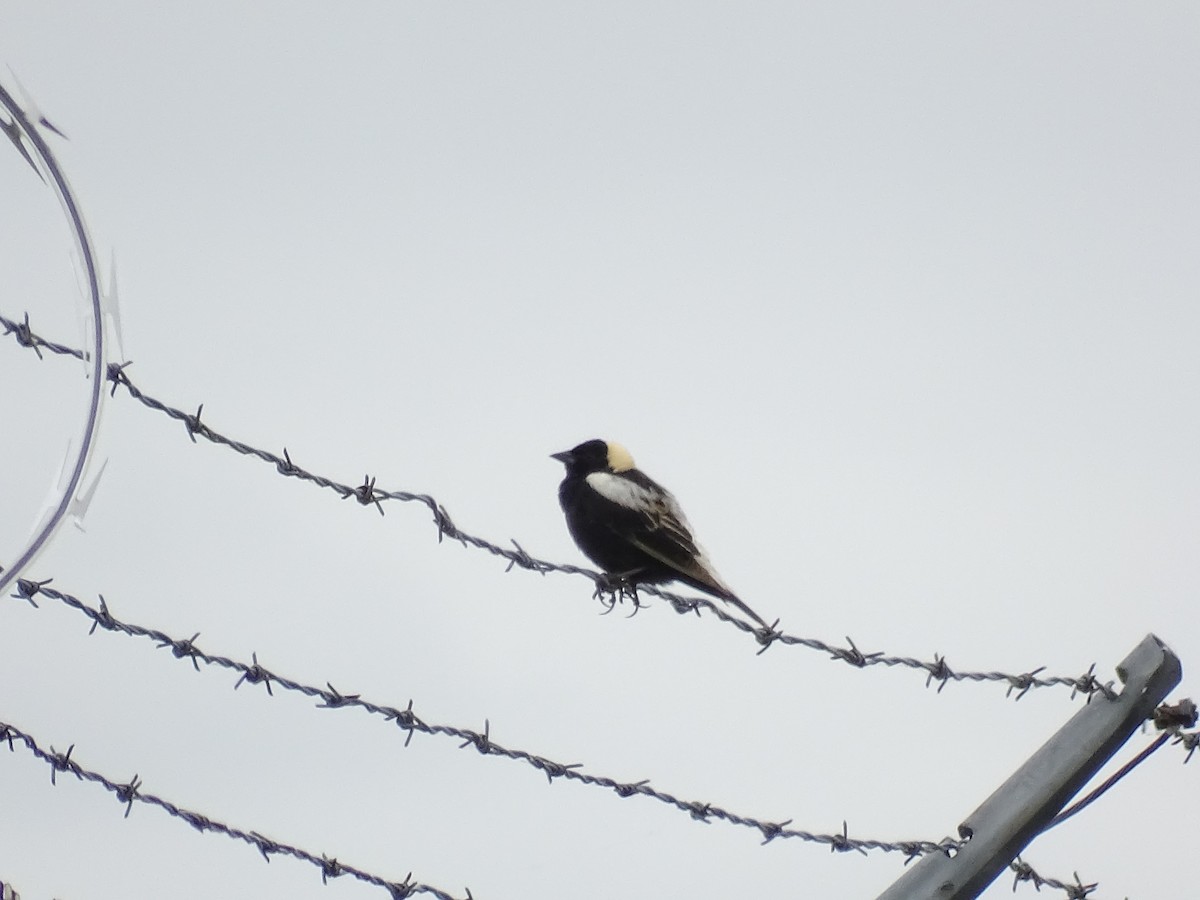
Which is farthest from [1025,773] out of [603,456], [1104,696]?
[603,456]

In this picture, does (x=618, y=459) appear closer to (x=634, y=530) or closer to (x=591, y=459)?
(x=591, y=459)

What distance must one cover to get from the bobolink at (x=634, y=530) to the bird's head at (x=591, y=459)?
0.10 ft

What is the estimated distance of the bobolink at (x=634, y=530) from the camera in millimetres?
6352

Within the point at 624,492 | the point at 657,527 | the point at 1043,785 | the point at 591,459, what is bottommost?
the point at 1043,785

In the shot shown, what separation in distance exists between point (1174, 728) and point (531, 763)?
5.15 ft

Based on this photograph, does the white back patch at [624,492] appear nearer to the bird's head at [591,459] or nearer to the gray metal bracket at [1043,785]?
the bird's head at [591,459]

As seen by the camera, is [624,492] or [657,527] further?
[624,492]

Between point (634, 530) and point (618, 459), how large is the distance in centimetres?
91

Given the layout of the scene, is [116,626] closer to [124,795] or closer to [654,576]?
[124,795]

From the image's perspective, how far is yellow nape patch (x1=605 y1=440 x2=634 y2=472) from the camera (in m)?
7.25

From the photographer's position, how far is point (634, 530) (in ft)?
21.3

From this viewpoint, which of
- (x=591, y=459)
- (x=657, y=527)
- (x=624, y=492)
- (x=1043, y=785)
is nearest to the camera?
(x=1043, y=785)

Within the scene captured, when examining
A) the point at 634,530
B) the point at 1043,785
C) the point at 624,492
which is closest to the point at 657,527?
the point at 634,530

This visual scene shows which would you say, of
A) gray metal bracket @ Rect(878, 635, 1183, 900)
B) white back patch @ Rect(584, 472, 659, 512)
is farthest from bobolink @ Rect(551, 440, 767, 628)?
gray metal bracket @ Rect(878, 635, 1183, 900)
